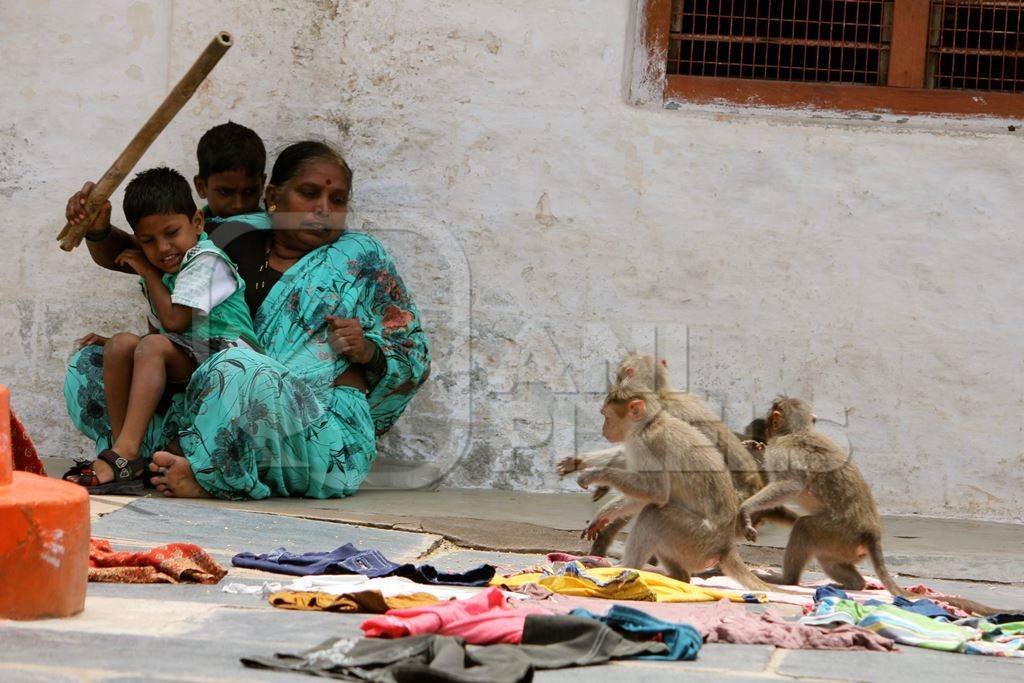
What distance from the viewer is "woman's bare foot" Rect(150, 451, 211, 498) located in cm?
585

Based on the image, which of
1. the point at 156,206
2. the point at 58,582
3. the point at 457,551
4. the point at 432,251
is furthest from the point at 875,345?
the point at 58,582

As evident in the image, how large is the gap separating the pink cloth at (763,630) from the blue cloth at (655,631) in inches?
9.7

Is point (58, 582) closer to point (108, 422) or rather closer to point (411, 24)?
point (108, 422)

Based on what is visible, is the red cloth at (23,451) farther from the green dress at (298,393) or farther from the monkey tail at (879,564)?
the monkey tail at (879,564)

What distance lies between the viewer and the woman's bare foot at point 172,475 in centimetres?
585

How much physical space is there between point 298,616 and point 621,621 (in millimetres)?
810

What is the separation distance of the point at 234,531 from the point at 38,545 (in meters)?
1.87

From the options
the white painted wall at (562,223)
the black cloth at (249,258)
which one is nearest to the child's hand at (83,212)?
the black cloth at (249,258)

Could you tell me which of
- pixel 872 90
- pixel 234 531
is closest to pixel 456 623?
pixel 234 531

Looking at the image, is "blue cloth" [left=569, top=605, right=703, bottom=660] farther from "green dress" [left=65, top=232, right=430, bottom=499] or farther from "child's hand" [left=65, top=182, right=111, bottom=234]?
"child's hand" [left=65, top=182, right=111, bottom=234]

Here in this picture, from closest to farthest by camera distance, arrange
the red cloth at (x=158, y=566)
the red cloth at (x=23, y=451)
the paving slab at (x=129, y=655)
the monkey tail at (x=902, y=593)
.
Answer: the paving slab at (x=129, y=655)
the red cloth at (x=158, y=566)
the red cloth at (x=23, y=451)
the monkey tail at (x=902, y=593)

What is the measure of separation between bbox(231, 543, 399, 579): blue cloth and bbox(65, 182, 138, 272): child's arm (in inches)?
84.4

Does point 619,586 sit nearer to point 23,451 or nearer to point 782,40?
point 23,451

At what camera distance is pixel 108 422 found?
6285mm
